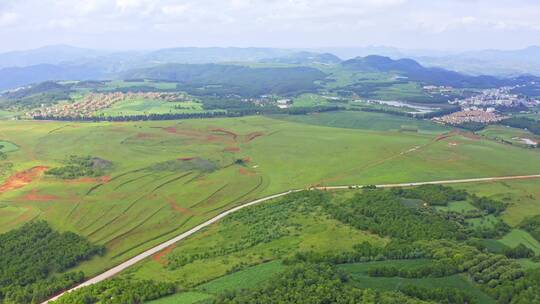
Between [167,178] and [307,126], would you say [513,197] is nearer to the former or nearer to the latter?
[167,178]

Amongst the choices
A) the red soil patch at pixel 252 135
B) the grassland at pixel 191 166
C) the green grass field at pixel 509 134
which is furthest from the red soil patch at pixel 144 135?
the green grass field at pixel 509 134

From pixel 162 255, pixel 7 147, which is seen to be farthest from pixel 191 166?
pixel 7 147

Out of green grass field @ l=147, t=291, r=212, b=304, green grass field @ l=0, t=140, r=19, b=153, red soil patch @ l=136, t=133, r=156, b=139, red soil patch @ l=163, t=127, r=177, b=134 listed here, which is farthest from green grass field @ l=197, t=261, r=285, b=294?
red soil patch @ l=163, t=127, r=177, b=134

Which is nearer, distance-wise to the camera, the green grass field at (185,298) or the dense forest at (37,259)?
the green grass field at (185,298)

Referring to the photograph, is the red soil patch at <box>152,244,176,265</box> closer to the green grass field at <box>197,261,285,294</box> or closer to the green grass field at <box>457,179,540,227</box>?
the green grass field at <box>197,261,285,294</box>

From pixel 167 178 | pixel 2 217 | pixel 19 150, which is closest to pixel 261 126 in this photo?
pixel 167 178

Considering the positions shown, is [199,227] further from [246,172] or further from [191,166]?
[191,166]

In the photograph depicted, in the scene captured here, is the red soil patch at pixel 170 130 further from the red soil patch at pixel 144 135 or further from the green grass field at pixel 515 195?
the green grass field at pixel 515 195
